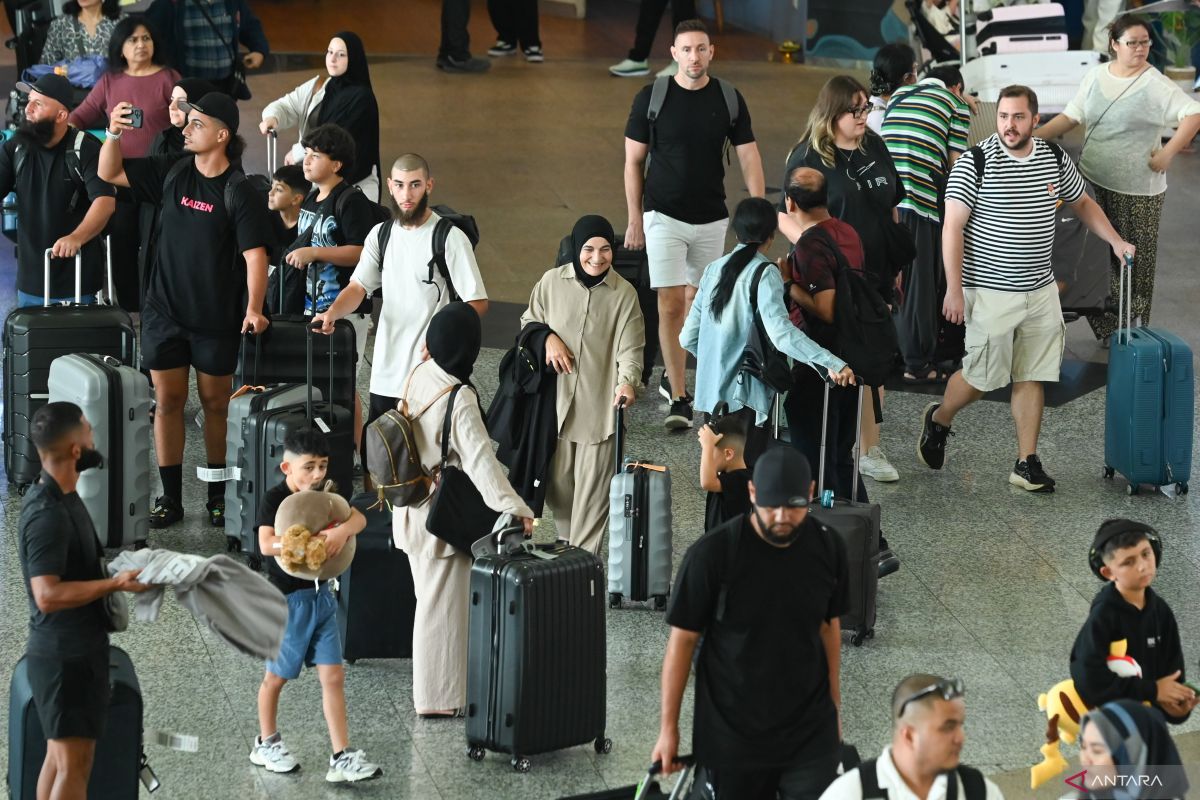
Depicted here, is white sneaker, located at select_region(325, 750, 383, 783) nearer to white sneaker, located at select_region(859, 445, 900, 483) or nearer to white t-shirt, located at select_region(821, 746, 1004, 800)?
white t-shirt, located at select_region(821, 746, 1004, 800)

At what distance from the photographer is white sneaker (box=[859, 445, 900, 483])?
848cm

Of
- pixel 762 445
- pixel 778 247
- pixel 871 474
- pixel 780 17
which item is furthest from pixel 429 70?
pixel 762 445

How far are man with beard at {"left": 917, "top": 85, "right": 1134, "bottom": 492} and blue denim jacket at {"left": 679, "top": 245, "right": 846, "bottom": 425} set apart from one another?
5.32ft

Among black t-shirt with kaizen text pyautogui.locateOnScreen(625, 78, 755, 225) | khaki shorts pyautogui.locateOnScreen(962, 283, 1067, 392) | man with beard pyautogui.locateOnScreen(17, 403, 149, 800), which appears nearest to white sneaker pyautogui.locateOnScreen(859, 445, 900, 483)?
khaki shorts pyautogui.locateOnScreen(962, 283, 1067, 392)

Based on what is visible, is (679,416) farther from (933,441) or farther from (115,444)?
(115,444)

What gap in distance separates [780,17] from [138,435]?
14.0 m

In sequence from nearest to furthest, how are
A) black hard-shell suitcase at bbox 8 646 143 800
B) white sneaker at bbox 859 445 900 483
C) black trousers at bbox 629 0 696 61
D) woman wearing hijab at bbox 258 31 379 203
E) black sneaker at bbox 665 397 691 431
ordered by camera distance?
black hard-shell suitcase at bbox 8 646 143 800 < white sneaker at bbox 859 445 900 483 < black sneaker at bbox 665 397 691 431 < woman wearing hijab at bbox 258 31 379 203 < black trousers at bbox 629 0 696 61

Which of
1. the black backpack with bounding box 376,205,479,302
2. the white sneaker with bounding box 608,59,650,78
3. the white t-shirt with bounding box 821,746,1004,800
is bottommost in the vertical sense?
the white t-shirt with bounding box 821,746,1004,800

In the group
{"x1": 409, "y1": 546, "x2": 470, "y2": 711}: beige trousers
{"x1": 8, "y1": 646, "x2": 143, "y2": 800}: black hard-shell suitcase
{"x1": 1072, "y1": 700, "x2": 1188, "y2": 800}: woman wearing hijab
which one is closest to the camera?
{"x1": 1072, "y1": 700, "x2": 1188, "y2": 800}: woman wearing hijab

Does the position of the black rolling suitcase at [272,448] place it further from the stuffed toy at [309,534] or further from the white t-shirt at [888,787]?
the white t-shirt at [888,787]

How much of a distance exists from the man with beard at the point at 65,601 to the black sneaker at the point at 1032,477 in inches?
190

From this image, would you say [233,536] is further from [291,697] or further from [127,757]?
[127,757]

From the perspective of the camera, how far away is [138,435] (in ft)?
24.3

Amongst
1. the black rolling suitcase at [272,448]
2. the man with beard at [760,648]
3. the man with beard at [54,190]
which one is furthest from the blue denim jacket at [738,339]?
the man with beard at [54,190]
